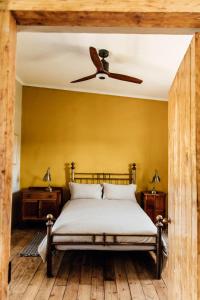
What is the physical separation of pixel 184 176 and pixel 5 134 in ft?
3.46

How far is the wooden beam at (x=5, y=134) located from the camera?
4.00 feet

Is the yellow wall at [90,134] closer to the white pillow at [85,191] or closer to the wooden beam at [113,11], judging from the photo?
the white pillow at [85,191]

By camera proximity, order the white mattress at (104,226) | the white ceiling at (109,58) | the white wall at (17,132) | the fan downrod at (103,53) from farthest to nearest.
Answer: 1. the white wall at (17,132)
2. the fan downrod at (103,53)
3. the white ceiling at (109,58)
4. the white mattress at (104,226)

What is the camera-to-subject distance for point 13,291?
272cm

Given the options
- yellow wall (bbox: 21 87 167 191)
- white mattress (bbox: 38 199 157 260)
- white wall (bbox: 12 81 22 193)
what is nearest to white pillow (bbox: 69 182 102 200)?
yellow wall (bbox: 21 87 167 191)

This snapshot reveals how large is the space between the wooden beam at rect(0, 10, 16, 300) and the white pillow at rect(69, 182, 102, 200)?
4.01m

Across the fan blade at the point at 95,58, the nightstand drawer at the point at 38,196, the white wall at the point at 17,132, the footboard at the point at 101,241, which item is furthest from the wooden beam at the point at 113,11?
the white wall at the point at 17,132

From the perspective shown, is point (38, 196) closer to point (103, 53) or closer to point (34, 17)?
point (103, 53)

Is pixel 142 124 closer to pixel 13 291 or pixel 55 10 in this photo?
pixel 13 291

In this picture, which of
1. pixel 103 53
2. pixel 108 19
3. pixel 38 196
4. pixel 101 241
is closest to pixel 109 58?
pixel 103 53

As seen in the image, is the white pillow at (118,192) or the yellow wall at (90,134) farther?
the yellow wall at (90,134)

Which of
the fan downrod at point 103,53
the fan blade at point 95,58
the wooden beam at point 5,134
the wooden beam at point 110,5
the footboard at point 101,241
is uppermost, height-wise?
the fan downrod at point 103,53

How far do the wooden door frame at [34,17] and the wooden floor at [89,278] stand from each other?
1.73m

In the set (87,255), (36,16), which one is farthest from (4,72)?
(87,255)
